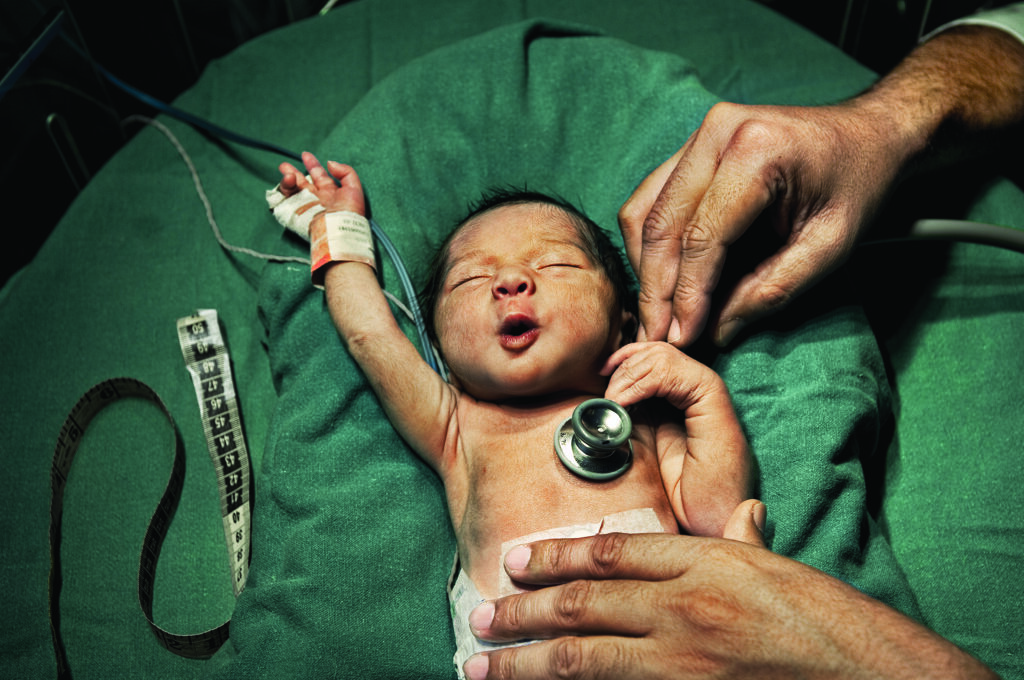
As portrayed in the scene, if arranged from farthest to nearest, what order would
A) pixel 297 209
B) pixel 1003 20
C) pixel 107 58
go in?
pixel 107 58 → pixel 1003 20 → pixel 297 209

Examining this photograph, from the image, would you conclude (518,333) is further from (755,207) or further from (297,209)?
(297,209)

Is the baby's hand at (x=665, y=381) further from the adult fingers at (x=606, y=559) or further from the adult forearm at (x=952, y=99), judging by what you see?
the adult forearm at (x=952, y=99)

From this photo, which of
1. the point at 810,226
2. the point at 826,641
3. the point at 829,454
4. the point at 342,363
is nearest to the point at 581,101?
the point at 810,226

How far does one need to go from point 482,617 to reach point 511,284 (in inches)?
22.1

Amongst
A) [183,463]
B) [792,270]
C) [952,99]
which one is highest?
[952,99]

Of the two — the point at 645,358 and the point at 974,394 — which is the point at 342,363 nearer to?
the point at 645,358

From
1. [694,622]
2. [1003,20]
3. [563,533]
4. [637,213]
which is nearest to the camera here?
[694,622]

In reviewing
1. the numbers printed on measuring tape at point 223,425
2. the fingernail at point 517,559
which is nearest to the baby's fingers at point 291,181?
the numbers printed on measuring tape at point 223,425

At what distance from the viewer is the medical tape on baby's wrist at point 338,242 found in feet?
5.09

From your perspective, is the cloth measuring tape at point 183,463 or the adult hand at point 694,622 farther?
the cloth measuring tape at point 183,463

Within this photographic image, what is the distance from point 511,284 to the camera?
4.24 feet

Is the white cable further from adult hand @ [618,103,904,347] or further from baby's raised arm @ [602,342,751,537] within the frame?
baby's raised arm @ [602,342,751,537]

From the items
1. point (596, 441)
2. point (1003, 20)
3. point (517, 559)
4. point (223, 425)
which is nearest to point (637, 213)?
point (596, 441)

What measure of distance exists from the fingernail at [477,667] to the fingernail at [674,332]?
0.65 meters
